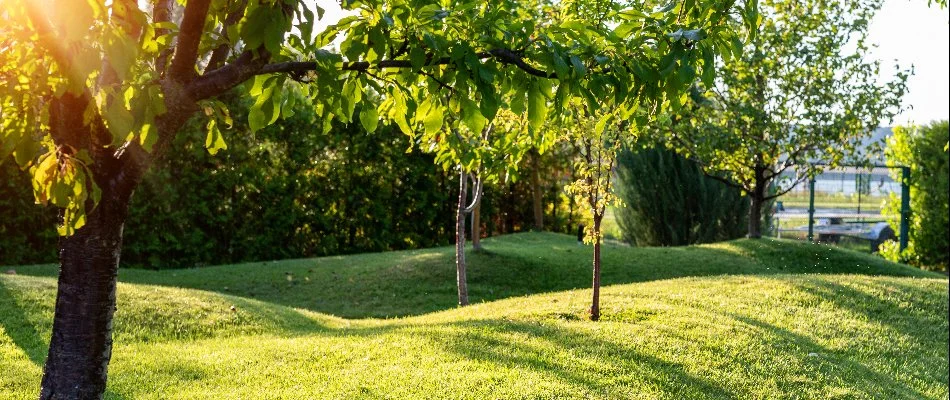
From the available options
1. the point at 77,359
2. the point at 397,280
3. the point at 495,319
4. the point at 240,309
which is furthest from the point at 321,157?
the point at 77,359

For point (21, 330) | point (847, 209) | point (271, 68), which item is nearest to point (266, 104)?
point (271, 68)

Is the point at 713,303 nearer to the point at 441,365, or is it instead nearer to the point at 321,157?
the point at 441,365

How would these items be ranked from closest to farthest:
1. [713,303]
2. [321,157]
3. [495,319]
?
[495,319]
[713,303]
[321,157]

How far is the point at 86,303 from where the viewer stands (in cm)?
342

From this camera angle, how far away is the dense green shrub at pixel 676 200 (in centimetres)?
1555

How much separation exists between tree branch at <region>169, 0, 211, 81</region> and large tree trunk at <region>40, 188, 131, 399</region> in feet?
1.94

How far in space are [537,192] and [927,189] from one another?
304 inches

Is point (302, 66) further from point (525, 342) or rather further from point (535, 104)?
point (525, 342)

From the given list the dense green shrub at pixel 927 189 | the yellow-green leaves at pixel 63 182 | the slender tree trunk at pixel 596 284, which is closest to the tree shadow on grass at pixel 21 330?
the yellow-green leaves at pixel 63 182

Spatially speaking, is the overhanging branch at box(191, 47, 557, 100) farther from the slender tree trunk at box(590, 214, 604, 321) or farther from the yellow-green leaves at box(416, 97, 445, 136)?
the slender tree trunk at box(590, 214, 604, 321)

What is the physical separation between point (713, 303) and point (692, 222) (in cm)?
845

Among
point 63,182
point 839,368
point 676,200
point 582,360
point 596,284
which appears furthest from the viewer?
point 676,200

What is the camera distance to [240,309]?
26.3 ft

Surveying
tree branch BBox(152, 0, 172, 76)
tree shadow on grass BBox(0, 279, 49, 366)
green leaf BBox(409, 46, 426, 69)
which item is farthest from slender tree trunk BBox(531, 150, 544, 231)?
green leaf BBox(409, 46, 426, 69)
